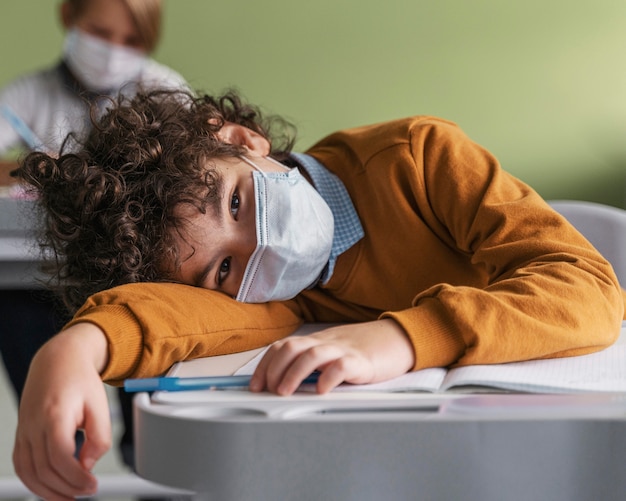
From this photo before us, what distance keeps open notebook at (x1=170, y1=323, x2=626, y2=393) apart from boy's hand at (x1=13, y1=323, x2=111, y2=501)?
0.37 ft

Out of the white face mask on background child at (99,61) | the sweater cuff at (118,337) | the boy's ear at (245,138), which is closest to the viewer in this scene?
the sweater cuff at (118,337)

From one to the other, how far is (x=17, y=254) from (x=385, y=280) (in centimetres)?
61

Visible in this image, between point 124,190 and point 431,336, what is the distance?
0.40 m

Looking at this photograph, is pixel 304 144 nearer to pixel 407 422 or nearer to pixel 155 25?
pixel 155 25

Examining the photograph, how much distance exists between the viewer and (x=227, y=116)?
1168mm

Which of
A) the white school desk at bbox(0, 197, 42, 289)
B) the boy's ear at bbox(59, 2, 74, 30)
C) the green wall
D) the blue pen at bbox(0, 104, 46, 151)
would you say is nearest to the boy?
the white school desk at bbox(0, 197, 42, 289)

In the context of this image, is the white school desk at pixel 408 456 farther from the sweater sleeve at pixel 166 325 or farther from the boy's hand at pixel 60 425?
the sweater sleeve at pixel 166 325

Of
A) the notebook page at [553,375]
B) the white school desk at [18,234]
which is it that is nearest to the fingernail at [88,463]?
the notebook page at [553,375]

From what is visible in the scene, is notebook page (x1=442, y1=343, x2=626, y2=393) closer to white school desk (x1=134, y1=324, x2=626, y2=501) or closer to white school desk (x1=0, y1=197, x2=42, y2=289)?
white school desk (x1=134, y1=324, x2=626, y2=501)

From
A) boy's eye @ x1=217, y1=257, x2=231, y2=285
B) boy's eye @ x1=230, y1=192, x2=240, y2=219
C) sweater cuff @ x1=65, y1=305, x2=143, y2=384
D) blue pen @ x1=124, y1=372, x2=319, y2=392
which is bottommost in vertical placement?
boy's eye @ x1=217, y1=257, x2=231, y2=285

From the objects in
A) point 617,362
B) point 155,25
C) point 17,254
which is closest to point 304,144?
point 155,25

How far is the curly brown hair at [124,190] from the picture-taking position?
0.87m

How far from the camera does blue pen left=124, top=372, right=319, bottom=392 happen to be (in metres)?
0.57

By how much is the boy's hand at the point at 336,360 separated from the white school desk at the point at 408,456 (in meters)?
0.09
